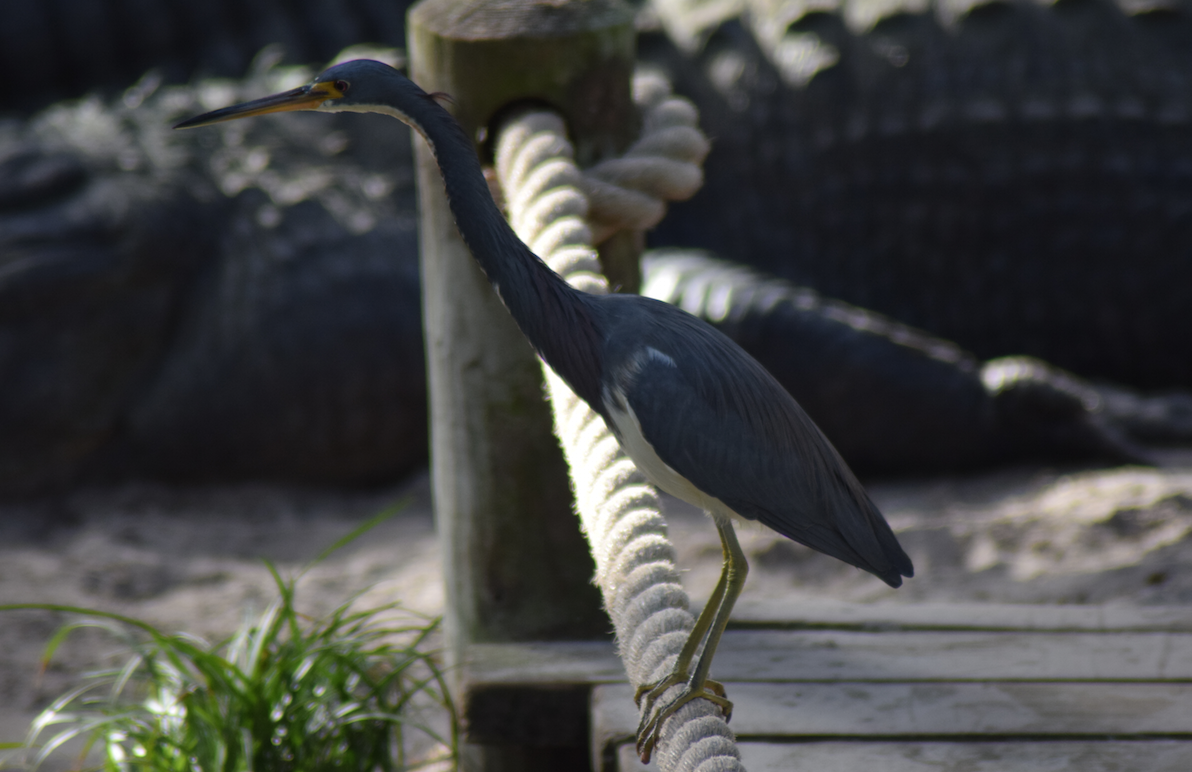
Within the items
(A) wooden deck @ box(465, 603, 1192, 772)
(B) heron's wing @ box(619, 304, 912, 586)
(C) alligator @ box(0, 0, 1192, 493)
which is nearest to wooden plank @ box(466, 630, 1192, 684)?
(A) wooden deck @ box(465, 603, 1192, 772)

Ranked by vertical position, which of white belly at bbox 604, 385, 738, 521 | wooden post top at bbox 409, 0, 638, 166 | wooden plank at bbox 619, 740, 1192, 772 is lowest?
wooden plank at bbox 619, 740, 1192, 772

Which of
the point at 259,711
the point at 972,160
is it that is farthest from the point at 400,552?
the point at 972,160

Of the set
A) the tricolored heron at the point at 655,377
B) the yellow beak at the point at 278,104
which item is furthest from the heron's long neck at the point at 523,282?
the yellow beak at the point at 278,104

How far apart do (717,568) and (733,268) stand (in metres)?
1.19

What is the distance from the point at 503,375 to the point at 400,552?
122 centimetres

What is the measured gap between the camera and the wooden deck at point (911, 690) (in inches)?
52.2

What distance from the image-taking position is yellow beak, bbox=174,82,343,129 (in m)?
1.12

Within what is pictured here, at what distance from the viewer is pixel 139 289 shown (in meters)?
3.13

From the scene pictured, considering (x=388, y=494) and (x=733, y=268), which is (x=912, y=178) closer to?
(x=733, y=268)

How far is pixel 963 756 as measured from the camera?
1316 millimetres

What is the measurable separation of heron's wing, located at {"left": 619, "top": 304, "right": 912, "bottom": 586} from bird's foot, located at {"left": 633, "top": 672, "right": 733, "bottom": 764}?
23 cm

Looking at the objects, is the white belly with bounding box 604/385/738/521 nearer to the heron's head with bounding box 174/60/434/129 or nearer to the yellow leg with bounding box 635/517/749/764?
the yellow leg with bounding box 635/517/749/764

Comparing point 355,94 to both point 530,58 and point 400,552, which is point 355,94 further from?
point 400,552

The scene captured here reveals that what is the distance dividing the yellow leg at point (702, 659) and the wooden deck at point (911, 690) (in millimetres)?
72
